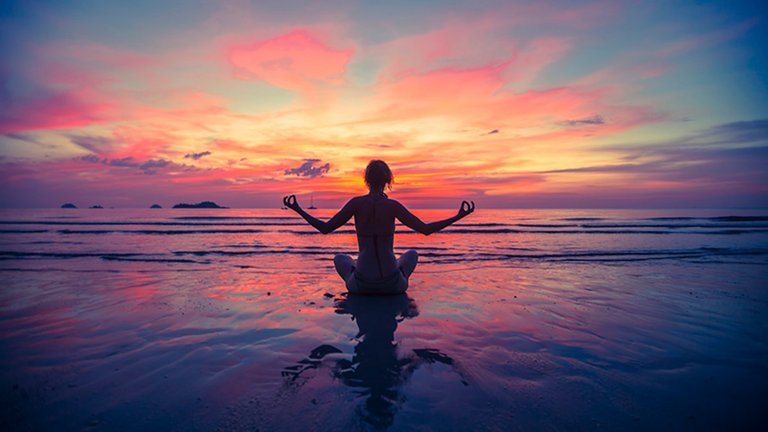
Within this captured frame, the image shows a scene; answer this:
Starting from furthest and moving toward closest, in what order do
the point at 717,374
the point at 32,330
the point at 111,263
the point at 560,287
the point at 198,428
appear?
1. the point at 111,263
2. the point at 560,287
3. the point at 32,330
4. the point at 717,374
5. the point at 198,428

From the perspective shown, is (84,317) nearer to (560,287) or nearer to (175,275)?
(175,275)

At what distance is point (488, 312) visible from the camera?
18.8ft

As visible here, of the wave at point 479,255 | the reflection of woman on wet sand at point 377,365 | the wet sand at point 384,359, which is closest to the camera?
the wet sand at point 384,359

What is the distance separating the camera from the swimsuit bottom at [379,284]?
6.54 metres

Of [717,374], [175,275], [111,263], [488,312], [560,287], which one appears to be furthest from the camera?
[111,263]

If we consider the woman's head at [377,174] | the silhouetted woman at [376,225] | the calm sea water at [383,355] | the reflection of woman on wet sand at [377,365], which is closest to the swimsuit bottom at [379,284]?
the silhouetted woman at [376,225]

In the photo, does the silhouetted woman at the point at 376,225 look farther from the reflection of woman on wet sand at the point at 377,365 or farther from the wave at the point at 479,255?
the wave at the point at 479,255

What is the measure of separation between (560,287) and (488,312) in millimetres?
2982

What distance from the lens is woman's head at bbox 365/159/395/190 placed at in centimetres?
597

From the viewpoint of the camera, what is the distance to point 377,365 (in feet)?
11.8

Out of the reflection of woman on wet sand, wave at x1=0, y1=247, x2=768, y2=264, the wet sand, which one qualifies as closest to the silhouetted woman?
the wet sand

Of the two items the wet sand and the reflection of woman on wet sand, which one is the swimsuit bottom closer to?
the wet sand

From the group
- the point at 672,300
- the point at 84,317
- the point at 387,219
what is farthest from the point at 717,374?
the point at 84,317

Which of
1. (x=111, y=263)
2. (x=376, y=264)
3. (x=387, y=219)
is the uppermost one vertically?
(x=387, y=219)
